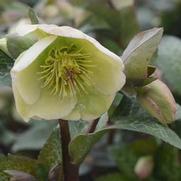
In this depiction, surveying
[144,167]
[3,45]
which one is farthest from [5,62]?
[144,167]

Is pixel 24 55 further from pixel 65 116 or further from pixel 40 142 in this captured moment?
pixel 40 142

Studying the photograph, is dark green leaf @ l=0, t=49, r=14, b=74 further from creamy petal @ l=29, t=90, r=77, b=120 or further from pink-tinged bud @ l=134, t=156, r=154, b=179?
pink-tinged bud @ l=134, t=156, r=154, b=179

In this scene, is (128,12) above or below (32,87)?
below

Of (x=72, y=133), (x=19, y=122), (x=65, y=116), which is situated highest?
(x=65, y=116)

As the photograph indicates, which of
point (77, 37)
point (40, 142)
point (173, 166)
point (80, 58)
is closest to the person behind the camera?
point (77, 37)

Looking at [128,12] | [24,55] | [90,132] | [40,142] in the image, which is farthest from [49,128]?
[24,55]

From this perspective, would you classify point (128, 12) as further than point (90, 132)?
Yes

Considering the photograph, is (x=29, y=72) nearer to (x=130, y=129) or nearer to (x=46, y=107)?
(x=46, y=107)
